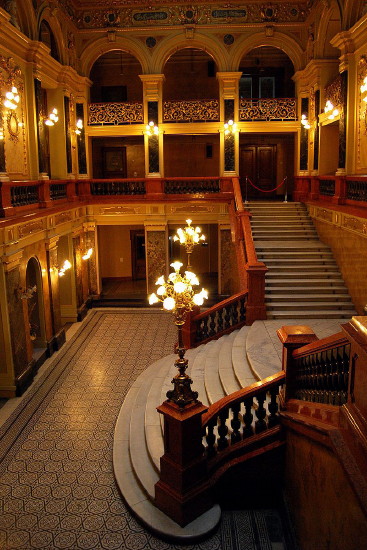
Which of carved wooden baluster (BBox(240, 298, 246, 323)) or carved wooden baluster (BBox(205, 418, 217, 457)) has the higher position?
carved wooden baluster (BBox(240, 298, 246, 323))

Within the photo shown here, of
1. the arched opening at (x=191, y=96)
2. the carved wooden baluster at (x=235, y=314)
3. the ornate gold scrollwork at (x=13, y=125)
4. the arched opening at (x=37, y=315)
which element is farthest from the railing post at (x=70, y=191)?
the carved wooden baluster at (x=235, y=314)

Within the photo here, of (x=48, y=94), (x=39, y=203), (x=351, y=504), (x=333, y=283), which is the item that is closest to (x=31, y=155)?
(x=39, y=203)

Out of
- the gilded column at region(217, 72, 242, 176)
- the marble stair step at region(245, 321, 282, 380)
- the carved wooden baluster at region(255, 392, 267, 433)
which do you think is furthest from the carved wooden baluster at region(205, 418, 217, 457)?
the gilded column at region(217, 72, 242, 176)

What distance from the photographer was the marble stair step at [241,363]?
7.29 metres

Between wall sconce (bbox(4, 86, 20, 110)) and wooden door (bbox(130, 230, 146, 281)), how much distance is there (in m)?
9.50

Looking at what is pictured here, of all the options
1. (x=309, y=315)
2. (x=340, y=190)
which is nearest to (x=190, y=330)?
(x=309, y=315)

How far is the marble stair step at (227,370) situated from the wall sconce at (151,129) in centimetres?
889

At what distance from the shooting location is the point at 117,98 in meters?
18.9

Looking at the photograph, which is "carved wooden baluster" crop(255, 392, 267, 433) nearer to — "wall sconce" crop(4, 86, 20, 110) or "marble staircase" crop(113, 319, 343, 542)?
"marble staircase" crop(113, 319, 343, 542)

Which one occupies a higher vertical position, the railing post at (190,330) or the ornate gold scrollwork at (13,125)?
the ornate gold scrollwork at (13,125)

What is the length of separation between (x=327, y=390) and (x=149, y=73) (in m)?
13.5

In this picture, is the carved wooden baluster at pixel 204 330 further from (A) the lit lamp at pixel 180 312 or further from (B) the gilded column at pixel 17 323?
(B) the gilded column at pixel 17 323

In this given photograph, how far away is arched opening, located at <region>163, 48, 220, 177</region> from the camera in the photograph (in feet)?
61.1

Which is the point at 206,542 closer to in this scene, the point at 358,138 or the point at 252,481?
the point at 252,481
